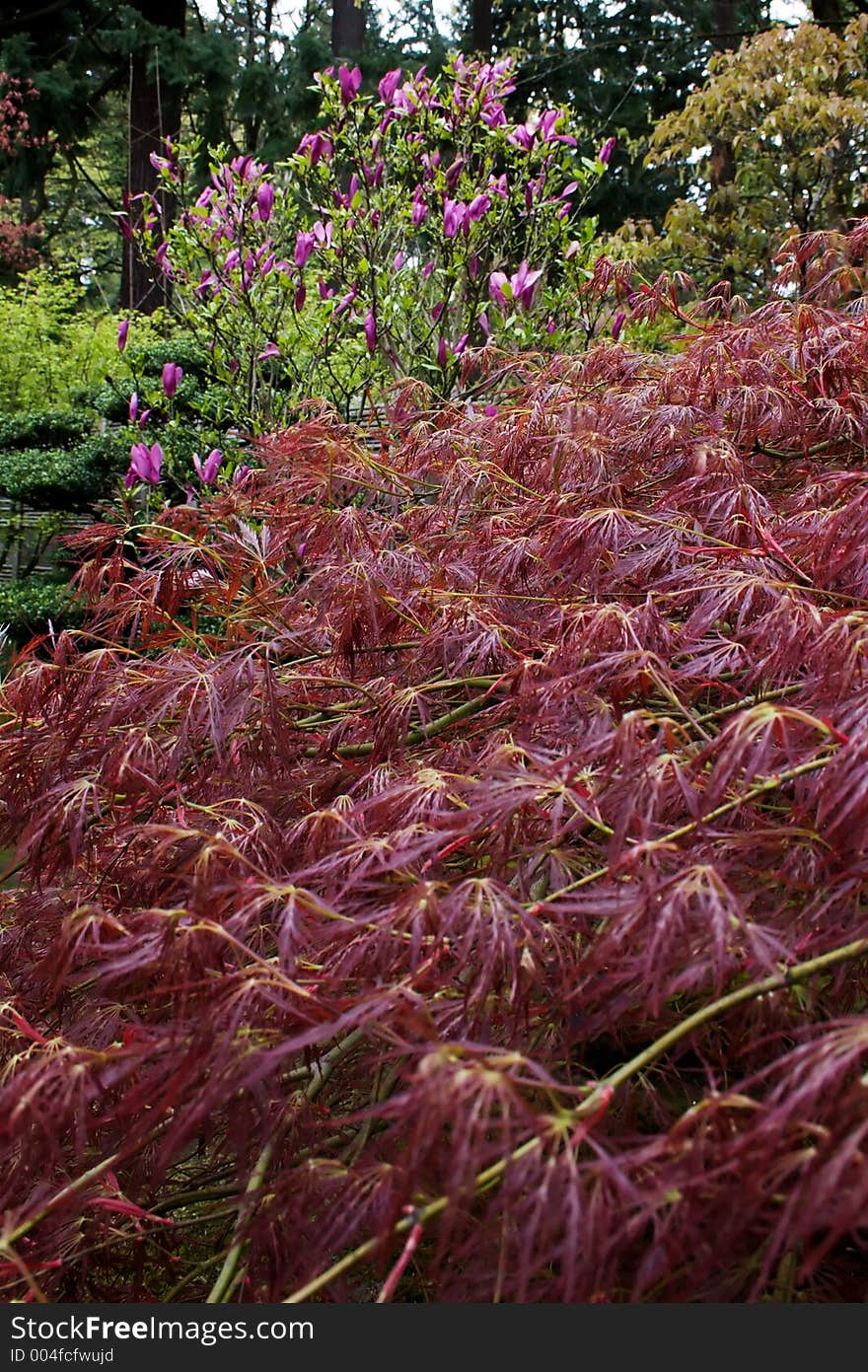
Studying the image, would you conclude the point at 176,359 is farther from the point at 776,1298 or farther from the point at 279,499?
the point at 776,1298

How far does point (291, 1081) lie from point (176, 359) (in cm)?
689

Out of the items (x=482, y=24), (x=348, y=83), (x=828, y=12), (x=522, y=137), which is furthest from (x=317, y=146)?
(x=482, y=24)

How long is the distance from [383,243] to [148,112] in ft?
28.9

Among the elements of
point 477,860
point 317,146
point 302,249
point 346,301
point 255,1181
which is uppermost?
point 317,146

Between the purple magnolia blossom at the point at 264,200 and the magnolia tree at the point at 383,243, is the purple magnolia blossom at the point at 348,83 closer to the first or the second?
the magnolia tree at the point at 383,243

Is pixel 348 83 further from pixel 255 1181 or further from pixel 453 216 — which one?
pixel 255 1181

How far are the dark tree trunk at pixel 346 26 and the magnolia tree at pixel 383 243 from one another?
30.0 ft

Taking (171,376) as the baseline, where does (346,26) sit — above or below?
above

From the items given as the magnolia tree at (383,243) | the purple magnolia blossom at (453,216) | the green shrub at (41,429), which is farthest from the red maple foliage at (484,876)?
the green shrub at (41,429)

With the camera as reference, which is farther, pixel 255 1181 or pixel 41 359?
pixel 41 359

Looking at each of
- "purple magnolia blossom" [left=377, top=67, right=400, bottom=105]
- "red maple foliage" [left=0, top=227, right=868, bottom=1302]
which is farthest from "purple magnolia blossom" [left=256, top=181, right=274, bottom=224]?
"red maple foliage" [left=0, top=227, right=868, bottom=1302]

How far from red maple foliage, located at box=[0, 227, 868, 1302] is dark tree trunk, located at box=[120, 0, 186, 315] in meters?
10.3

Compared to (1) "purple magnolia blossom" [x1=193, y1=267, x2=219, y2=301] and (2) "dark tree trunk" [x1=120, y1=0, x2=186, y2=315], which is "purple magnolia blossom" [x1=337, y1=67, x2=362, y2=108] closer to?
(1) "purple magnolia blossom" [x1=193, y1=267, x2=219, y2=301]

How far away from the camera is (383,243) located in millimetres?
5141
